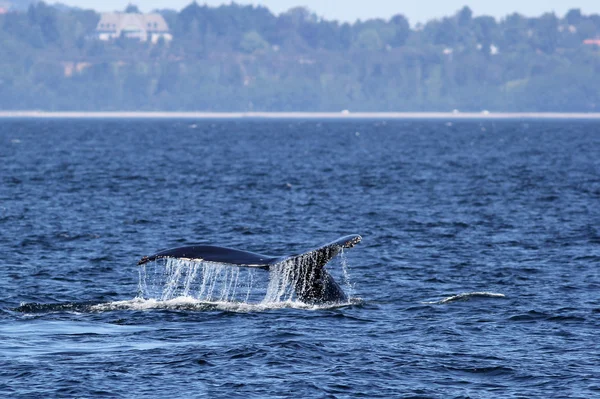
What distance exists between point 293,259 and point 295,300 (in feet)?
13.1

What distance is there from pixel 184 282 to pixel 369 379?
1041 cm

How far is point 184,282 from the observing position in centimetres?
2686

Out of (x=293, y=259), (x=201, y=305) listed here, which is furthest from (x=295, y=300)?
(x=293, y=259)

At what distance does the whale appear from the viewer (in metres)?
18.1

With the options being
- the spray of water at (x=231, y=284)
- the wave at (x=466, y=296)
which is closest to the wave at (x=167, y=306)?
the spray of water at (x=231, y=284)

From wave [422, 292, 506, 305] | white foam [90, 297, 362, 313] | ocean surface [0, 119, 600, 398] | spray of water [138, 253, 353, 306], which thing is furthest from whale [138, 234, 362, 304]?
wave [422, 292, 506, 305]

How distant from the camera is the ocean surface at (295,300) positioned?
1725 centimetres

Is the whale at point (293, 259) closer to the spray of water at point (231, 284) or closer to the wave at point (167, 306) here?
the spray of water at point (231, 284)

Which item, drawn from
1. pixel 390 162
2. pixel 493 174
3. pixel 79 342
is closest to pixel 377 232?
pixel 79 342

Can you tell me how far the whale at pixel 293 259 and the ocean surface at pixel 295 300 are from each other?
0.81 metres

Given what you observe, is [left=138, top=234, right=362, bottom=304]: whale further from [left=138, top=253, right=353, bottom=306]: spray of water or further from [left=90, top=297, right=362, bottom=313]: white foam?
[left=90, top=297, right=362, bottom=313]: white foam

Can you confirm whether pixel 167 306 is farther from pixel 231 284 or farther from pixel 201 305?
pixel 231 284

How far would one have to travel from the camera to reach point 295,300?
22.9 metres

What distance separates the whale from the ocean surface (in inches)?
31.8
